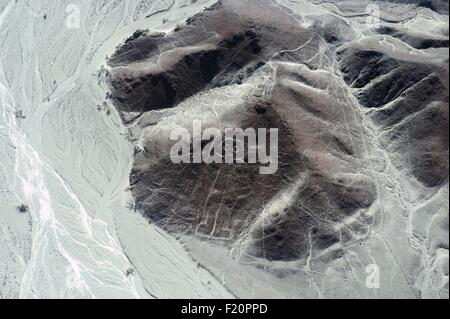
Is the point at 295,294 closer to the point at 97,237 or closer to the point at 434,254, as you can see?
the point at 434,254

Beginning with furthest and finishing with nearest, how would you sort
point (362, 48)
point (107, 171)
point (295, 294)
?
point (362, 48) → point (107, 171) → point (295, 294)

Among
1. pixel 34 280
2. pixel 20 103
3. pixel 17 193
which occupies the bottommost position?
pixel 34 280

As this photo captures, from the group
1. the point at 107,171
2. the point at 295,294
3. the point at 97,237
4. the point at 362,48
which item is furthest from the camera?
the point at 362,48

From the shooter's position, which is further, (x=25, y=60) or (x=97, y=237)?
(x=25, y=60)

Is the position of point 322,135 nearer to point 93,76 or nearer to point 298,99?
point 298,99

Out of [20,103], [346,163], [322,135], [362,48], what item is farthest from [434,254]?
[20,103]

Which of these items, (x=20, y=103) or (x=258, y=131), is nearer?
(x=258, y=131)

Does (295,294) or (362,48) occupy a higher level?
(362,48)

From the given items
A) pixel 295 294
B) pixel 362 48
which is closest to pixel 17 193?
pixel 295 294

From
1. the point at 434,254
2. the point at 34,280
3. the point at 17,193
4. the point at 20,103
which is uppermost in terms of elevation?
the point at 20,103
